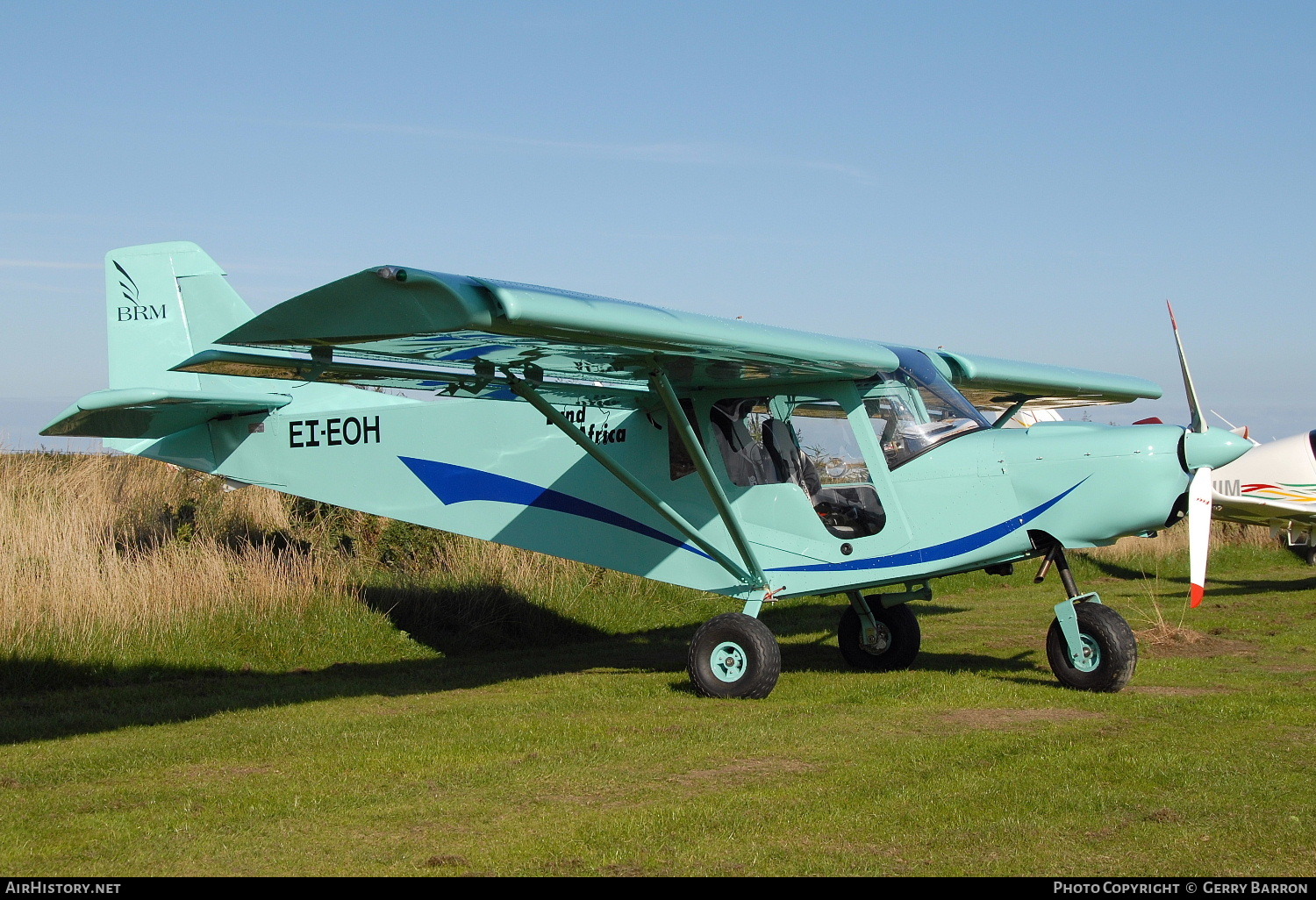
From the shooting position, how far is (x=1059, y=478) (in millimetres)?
7918

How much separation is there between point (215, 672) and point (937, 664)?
20.7ft

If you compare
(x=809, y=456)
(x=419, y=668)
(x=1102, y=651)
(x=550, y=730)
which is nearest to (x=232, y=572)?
(x=419, y=668)

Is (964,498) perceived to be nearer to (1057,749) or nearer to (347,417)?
(1057,749)

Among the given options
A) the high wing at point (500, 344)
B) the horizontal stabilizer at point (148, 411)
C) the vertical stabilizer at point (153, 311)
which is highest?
the vertical stabilizer at point (153, 311)

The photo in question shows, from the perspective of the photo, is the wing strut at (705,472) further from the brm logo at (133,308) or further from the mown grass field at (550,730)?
the brm logo at (133,308)

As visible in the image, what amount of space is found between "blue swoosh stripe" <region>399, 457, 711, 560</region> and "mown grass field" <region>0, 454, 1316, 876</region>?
1323mm

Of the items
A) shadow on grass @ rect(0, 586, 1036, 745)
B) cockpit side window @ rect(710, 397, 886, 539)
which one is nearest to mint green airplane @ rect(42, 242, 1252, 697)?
cockpit side window @ rect(710, 397, 886, 539)

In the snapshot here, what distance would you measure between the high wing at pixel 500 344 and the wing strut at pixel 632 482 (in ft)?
0.51

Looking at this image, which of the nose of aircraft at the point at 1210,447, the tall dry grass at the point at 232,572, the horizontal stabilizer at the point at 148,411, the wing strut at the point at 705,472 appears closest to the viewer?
the nose of aircraft at the point at 1210,447

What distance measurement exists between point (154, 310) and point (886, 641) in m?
7.72

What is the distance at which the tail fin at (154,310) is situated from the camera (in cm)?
1107

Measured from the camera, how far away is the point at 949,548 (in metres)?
8.25

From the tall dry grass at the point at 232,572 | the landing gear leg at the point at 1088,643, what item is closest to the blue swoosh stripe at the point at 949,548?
the landing gear leg at the point at 1088,643

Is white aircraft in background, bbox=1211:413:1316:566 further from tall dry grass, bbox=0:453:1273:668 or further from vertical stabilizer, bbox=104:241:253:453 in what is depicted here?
vertical stabilizer, bbox=104:241:253:453
